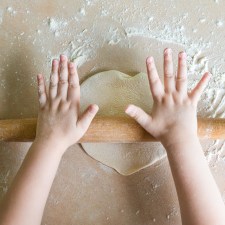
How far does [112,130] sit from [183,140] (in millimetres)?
159

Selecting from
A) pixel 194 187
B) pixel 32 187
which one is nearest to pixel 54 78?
pixel 32 187

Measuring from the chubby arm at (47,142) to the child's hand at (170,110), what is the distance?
0.13 m

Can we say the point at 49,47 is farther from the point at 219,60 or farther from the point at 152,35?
the point at 219,60

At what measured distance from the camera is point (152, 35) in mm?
1078

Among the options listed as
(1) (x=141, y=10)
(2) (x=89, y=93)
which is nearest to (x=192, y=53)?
(1) (x=141, y=10)

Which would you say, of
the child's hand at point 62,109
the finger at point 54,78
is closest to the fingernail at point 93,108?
the child's hand at point 62,109

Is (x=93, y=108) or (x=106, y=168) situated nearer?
(x=93, y=108)

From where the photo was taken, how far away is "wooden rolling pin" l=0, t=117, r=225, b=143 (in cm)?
93

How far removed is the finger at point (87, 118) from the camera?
908 mm

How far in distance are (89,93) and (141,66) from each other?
0.49 ft

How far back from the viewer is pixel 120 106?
1.03 meters

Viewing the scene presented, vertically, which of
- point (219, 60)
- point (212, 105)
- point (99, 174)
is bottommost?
point (99, 174)

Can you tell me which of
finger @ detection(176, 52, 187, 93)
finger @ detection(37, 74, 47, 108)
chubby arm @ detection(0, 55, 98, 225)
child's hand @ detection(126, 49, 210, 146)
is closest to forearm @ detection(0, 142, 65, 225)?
chubby arm @ detection(0, 55, 98, 225)

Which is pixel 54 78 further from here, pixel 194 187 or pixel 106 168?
pixel 194 187
